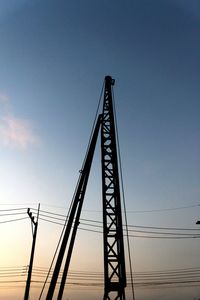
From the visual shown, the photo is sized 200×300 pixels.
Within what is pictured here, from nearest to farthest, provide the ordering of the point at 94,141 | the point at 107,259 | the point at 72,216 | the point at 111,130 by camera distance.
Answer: the point at 72,216
the point at 107,259
the point at 94,141
the point at 111,130

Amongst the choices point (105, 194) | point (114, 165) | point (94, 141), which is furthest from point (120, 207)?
point (94, 141)

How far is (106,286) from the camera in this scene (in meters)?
26.7

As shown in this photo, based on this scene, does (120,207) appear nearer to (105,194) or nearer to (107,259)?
(105,194)

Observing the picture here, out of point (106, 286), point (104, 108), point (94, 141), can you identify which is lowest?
point (106, 286)

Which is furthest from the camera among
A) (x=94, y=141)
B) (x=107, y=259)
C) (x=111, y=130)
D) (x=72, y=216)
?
(x=111, y=130)

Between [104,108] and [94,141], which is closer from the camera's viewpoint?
[94,141]

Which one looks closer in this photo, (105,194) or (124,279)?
(124,279)

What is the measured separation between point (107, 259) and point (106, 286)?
1.89m

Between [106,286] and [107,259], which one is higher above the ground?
[107,259]

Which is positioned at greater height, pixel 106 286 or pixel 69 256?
pixel 69 256

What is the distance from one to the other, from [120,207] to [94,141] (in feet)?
18.5

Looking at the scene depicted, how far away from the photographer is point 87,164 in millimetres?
28203

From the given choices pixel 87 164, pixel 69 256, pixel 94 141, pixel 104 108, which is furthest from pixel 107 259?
pixel 104 108

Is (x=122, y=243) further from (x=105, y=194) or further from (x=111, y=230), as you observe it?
(x=105, y=194)
